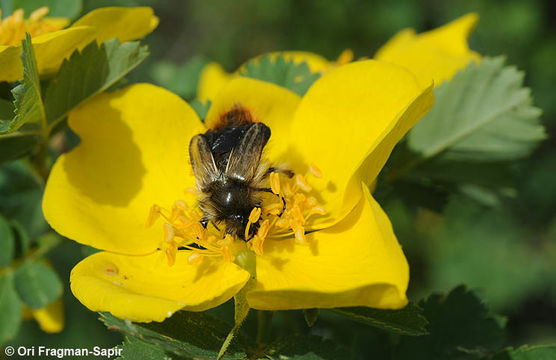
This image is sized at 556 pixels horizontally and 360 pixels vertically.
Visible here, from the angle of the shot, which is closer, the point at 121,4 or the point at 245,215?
the point at 245,215

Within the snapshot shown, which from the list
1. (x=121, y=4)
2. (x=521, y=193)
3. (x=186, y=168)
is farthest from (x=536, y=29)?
(x=186, y=168)

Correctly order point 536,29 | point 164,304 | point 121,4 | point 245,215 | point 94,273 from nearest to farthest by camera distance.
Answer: point 164,304
point 94,273
point 245,215
point 121,4
point 536,29

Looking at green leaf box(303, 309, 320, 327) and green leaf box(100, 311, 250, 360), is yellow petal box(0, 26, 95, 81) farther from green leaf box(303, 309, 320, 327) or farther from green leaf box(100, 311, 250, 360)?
green leaf box(303, 309, 320, 327)

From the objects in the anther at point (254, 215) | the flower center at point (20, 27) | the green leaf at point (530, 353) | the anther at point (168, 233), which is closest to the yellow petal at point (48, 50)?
the flower center at point (20, 27)

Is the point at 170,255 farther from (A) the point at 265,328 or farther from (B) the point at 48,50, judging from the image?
(B) the point at 48,50

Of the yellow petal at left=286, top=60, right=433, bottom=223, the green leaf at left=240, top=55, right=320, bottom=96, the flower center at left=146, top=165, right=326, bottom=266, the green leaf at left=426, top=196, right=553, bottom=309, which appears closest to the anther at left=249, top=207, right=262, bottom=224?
the flower center at left=146, top=165, right=326, bottom=266

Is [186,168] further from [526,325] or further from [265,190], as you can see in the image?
[526,325]
